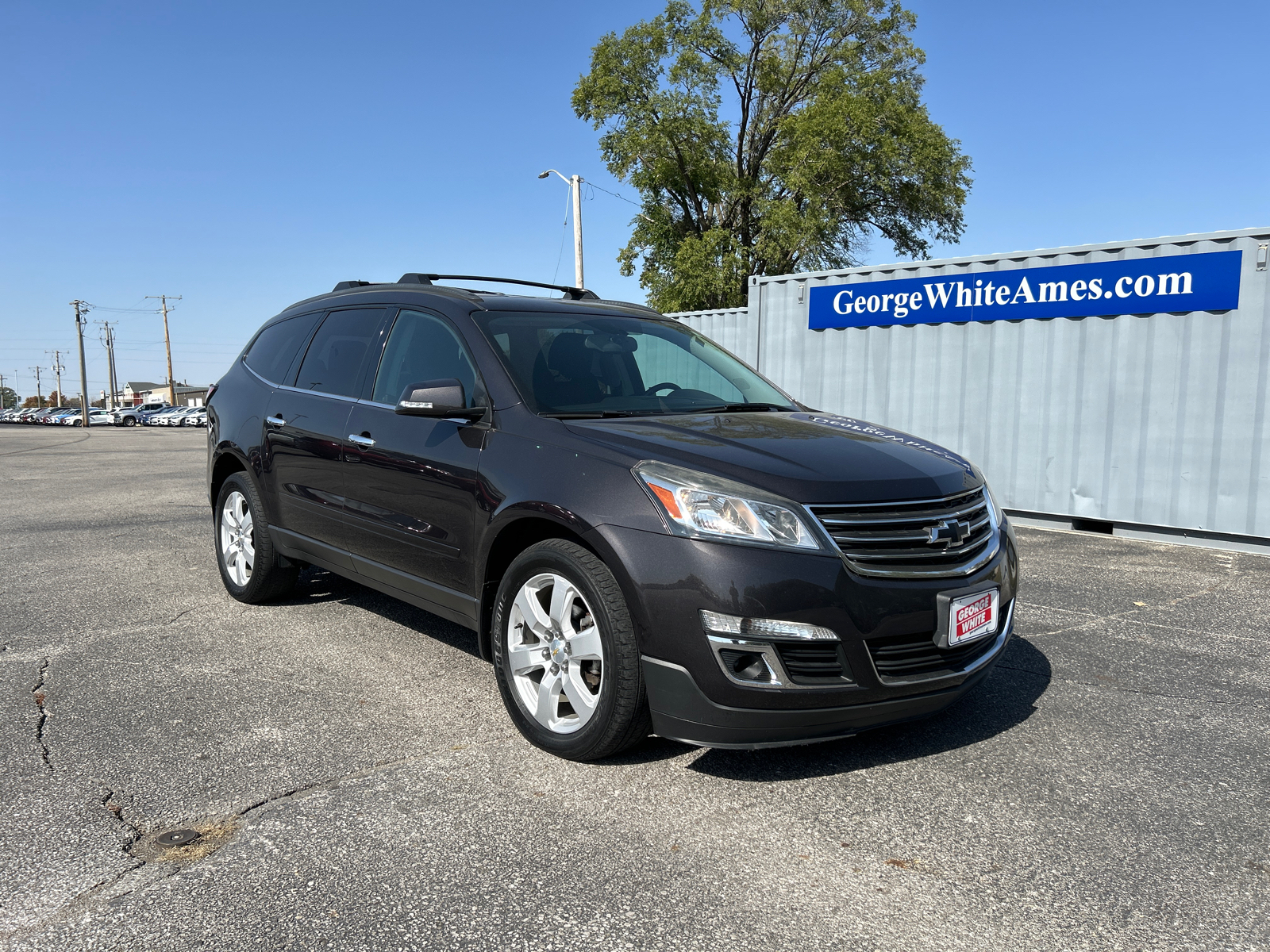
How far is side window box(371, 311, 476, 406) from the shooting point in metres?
4.04

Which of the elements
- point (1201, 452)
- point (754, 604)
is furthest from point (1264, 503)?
point (754, 604)

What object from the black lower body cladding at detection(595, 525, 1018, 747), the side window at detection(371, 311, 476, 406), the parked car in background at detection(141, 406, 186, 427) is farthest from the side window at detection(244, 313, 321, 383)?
the parked car in background at detection(141, 406, 186, 427)

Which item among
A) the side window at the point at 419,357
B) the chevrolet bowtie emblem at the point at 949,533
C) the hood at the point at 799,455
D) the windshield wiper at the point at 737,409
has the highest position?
the side window at the point at 419,357

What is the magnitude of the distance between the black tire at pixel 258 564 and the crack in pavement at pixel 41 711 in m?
1.16

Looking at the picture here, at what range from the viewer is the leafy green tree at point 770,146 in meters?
29.3

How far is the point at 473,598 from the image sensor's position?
3705 millimetres

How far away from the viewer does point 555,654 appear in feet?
10.8

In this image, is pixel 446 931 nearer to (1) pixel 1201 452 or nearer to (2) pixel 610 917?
(2) pixel 610 917

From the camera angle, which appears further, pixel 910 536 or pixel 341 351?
pixel 341 351

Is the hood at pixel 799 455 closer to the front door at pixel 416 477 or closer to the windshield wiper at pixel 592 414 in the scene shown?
the windshield wiper at pixel 592 414

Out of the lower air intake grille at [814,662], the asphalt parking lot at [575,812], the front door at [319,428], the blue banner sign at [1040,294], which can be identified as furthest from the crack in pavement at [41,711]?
the blue banner sign at [1040,294]

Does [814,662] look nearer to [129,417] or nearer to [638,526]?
[638,526]

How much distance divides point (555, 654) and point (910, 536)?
129 cm

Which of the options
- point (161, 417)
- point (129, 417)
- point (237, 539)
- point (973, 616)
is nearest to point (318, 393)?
point (237, 539)
